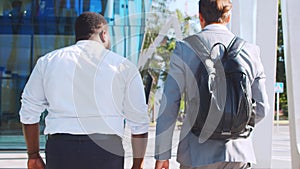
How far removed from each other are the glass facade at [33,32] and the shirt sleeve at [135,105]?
1041 centimetres

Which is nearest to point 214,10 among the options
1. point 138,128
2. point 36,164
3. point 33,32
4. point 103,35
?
point 103,35

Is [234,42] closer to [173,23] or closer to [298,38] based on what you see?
[298,38]

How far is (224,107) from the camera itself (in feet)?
8.43

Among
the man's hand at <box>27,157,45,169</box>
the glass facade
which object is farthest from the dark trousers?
the glass facade

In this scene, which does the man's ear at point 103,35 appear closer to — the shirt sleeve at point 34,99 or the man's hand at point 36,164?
the shirt sleeve at point 34,99

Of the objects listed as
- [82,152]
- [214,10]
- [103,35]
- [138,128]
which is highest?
[214,10]

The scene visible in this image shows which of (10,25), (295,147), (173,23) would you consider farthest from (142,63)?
(295,147)

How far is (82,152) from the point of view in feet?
9.37

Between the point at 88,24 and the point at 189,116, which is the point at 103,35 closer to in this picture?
the point at 88,24

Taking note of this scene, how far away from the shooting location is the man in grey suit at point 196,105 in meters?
2.69

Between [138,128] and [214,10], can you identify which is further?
[138,128]

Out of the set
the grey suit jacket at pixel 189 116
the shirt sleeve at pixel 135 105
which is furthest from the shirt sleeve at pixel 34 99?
the grey suit jacket at pixel 189 116

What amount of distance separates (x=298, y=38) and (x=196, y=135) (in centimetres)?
347

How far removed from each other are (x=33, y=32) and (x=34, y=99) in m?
11.7
